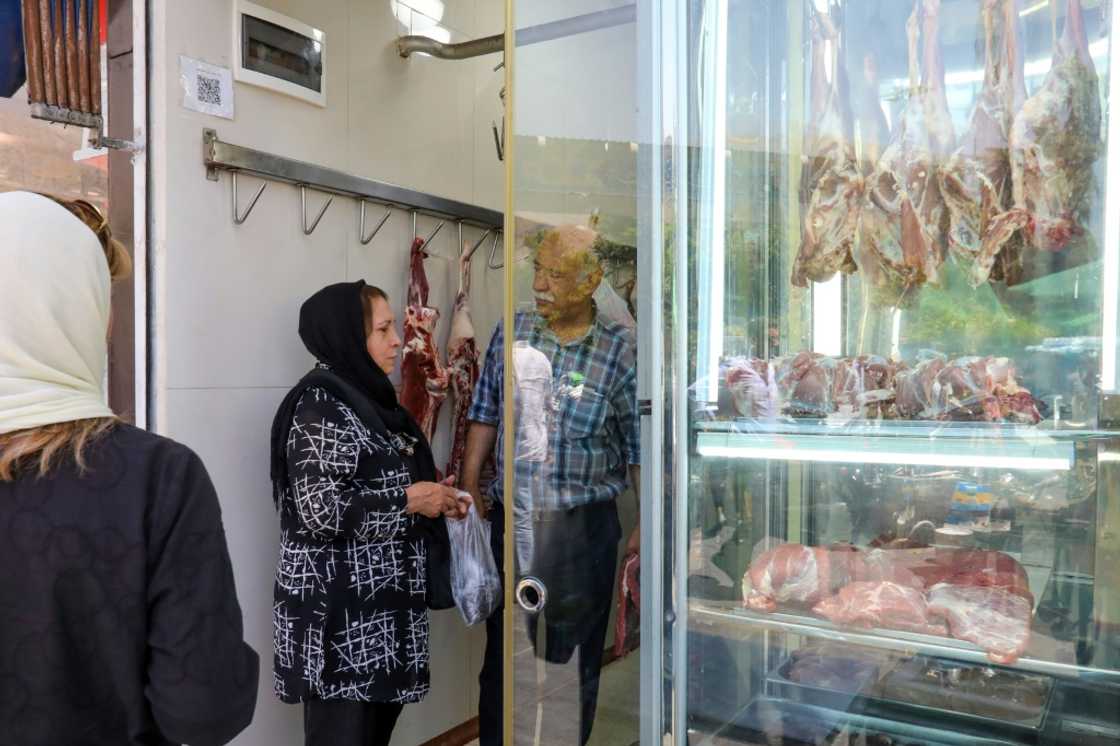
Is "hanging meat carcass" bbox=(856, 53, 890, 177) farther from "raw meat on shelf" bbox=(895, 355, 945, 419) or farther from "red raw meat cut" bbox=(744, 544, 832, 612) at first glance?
"red raw meat cut" bbox=(744, 544, 832, 612)

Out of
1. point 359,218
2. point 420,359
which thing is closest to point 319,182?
point 359,218

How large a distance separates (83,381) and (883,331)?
1393 mm

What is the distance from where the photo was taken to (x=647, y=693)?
1701mm

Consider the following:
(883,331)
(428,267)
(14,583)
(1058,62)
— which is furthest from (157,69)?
(1058,62)

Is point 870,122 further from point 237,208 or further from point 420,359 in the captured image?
point 420,359

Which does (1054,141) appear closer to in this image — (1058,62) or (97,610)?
(1058,62)

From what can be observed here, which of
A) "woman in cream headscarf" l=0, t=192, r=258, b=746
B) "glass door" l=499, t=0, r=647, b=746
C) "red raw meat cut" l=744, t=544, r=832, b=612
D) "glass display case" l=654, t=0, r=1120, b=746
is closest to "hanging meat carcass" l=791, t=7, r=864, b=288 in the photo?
"glass display case" l=654, t=0, r=1120, b=746

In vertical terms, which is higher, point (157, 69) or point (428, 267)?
point (157, 69)

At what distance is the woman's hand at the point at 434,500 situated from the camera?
110 inches

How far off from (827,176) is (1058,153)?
A: 41 cm

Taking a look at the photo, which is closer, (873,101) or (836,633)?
(836,633)

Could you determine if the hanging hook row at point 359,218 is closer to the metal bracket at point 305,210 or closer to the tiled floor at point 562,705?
the metal bracket at point 305,210

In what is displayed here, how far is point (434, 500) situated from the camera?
2.82 meters

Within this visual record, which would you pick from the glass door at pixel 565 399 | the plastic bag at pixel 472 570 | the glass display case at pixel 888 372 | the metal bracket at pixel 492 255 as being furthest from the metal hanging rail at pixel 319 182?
the glass display case at pixel 888 372
